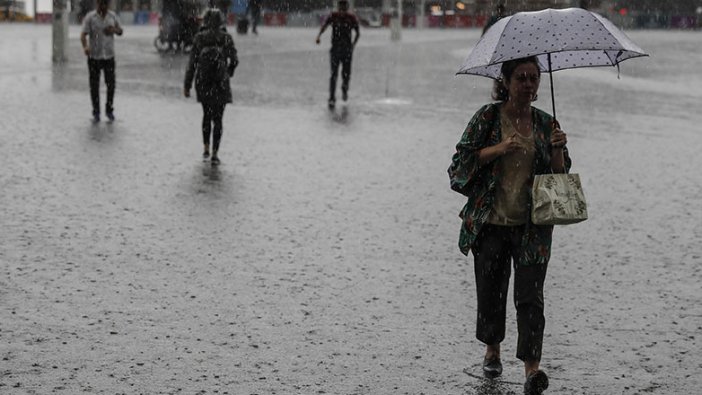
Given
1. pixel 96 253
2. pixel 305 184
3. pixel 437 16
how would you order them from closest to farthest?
pixel 96 253, pixel 305 184, pixel 437 16

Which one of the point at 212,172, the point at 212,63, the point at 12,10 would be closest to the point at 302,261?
the point at 212,172

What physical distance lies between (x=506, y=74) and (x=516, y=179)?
0.46m

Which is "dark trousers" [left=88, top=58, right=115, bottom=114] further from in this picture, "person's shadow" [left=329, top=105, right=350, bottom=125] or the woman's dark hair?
the woman's dark hair

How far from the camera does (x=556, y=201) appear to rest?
5137 mm

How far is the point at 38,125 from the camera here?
1552cm

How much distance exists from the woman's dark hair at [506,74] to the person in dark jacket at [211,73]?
7611 millimetres

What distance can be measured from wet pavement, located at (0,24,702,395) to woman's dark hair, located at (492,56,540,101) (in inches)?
51.1

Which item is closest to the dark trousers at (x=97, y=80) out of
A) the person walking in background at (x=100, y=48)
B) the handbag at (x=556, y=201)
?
the person walking in background at (x=100, y=48)

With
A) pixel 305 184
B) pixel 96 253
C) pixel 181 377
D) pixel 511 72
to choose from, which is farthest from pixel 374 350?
pixel 305 184

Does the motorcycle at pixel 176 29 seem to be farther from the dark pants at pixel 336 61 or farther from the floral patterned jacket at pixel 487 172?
the floral patterned jacket at pixel 487 172

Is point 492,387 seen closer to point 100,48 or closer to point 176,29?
point 100,48

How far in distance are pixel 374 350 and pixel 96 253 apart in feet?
9.39

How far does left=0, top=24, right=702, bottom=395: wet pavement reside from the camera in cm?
571

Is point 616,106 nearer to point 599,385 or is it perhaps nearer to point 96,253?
point 96,253
